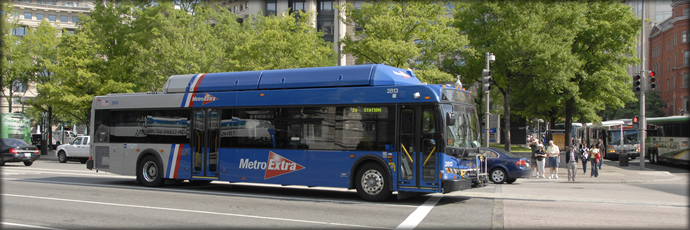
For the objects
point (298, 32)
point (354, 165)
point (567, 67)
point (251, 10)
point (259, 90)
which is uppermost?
point (251, 10)

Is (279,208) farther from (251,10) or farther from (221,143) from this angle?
(251,10)

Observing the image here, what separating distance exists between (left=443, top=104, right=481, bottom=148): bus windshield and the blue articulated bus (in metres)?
0.03

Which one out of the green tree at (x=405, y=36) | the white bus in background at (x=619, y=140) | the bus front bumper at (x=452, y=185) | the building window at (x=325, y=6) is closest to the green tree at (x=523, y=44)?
the green tree at (x=405, y=36)

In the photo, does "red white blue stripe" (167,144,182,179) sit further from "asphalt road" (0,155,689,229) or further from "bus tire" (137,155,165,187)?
"asphalt road" (0,155,689,229)

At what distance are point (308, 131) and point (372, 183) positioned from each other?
7.34 ft

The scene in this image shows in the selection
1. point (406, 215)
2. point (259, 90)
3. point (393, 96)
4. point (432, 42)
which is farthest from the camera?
point (432, 42)

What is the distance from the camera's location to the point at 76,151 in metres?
32.3

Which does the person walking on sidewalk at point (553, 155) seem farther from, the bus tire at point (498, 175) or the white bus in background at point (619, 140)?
the white bus in background at point (619, 140)

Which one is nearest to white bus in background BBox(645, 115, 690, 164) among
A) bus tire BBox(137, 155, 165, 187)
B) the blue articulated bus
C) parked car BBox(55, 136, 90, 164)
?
the blue articulated bus

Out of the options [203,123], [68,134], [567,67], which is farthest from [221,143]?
[68,134]

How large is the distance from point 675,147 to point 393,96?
89.2 feet

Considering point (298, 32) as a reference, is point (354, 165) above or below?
below

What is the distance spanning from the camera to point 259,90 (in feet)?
46.9

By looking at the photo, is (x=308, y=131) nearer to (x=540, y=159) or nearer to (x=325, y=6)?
(x=540, y=159)
